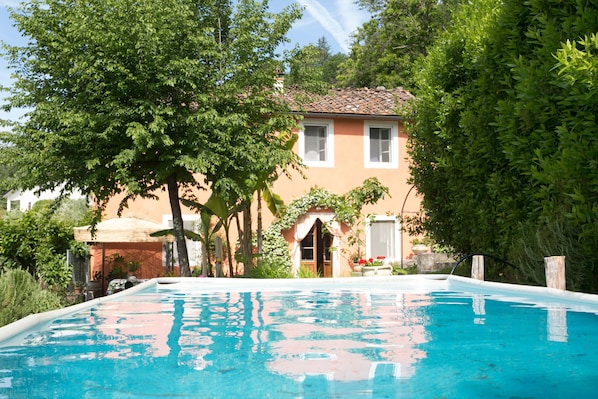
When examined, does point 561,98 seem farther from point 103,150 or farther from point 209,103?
point 103,150

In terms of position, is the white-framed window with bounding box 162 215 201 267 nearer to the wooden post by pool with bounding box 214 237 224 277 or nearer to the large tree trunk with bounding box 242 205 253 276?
the wooden post by pool with bounding box 214 237 224 277

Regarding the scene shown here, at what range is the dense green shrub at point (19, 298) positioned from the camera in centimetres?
1145

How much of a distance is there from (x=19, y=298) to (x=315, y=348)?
8.60 meters

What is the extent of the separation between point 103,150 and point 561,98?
36.7 feet

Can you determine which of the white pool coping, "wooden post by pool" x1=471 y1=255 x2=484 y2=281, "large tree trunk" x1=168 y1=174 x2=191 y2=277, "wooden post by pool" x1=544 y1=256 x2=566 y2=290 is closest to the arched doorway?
"large tree trunk" x1=168 y1=174 x2=191 y2=277

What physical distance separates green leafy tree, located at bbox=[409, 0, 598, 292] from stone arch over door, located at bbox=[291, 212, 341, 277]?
10.0 m

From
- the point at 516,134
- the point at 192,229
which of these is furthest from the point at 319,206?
the point at 516,134

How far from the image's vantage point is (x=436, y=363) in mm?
4887

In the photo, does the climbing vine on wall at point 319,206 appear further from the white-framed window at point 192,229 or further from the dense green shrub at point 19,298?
the dense green shrub at point 19,298

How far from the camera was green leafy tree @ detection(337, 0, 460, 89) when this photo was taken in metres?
35.0

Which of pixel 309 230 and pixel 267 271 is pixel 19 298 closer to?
pixel 267 271

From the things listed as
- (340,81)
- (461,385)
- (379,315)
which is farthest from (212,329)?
(340,81)

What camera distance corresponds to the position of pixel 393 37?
36.2 m

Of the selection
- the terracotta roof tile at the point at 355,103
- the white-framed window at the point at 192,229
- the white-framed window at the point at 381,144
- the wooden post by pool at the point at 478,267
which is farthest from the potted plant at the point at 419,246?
the wooden post by pool at the point at 478,267
